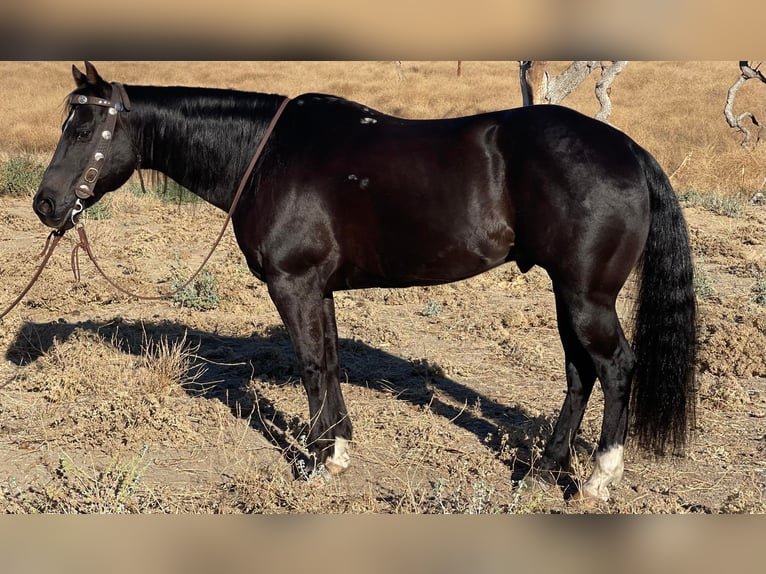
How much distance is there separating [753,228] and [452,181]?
7.06 metres

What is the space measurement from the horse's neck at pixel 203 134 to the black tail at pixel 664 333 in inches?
84.2

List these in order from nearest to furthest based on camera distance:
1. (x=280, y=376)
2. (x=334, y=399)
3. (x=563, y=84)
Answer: (x=334, y=399) < (x=280, y=376) < (x=563, y=84)

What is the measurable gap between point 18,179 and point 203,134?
7.90m

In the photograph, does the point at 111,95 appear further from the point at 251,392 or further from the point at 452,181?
the point at 251,392

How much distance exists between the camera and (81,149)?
436cm

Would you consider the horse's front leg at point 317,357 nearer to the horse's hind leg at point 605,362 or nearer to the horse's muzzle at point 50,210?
the horse's muzzle at point 50,210

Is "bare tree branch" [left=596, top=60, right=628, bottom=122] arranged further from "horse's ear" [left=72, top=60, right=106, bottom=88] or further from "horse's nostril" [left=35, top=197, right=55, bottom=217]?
"horse's nostril" [left=35, top=197, right=55, bottom=217]

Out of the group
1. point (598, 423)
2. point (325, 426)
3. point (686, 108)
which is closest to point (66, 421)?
point (325, 426)

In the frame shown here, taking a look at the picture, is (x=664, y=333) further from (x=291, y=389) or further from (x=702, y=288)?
(x=702, y=288)

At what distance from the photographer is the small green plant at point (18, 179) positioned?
36.6 ft

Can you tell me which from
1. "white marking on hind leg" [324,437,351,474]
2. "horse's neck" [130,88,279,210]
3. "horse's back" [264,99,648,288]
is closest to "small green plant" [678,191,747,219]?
"horse's back" [264,99,648,288]

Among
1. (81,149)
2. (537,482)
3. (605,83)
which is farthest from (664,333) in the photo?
(605,83)

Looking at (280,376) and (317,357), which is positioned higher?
(317,357)

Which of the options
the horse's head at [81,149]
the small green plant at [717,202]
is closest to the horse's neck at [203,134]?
the horse's head at [81,149]
